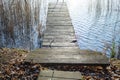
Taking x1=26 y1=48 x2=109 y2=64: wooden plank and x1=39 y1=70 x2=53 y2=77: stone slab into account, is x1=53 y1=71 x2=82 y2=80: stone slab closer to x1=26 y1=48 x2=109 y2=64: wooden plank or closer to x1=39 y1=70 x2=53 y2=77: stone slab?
x1=39 y1=70 x2=53 y2=77: stone slab

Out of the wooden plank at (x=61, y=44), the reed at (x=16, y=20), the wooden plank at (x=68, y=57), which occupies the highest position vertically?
the reed at (x=16, y=20)

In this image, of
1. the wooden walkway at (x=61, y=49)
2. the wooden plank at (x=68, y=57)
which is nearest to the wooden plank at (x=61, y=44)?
the wooden walkway at (x=61, y=49)

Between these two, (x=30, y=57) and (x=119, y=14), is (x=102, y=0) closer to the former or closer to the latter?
(x=119, y=14)

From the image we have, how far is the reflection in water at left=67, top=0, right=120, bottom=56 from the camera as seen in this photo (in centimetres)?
634

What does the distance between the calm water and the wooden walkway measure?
0.57 metres

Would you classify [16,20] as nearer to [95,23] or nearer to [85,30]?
[85,30]

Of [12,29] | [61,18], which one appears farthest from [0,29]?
[61,18]

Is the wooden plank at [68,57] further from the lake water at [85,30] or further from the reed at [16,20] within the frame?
the reed at [16,20]

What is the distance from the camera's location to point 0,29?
661 cm

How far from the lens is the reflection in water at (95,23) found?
20.8 feet

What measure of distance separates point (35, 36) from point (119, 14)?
3.34 meters

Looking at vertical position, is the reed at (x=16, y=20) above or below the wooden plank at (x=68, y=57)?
above

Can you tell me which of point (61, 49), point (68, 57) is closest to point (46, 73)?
point (68, 57)

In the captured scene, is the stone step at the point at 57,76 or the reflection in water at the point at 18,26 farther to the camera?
the reflection in water at the point at 18,26
